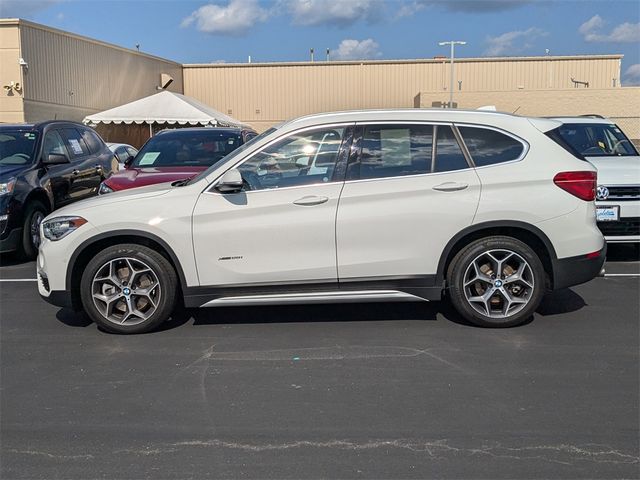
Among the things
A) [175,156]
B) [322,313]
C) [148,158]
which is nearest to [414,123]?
[322,313]

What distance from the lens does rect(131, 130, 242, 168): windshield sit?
898cm

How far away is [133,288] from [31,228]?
164 inches

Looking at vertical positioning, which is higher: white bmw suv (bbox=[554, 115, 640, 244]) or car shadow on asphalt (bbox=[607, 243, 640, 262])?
white bmw suv (bbox=[554, 115, 640, 244])

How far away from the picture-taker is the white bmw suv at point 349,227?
5.29 meters

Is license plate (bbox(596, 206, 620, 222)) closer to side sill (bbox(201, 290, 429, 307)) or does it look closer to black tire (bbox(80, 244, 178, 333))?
side sill (bbox(201, 290, 429, 307))

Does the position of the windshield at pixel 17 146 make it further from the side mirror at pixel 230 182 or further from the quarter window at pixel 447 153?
the quarter window at pixel 447 153

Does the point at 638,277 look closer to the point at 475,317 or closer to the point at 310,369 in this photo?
the point at 475,317

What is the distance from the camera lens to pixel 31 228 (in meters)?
8.83

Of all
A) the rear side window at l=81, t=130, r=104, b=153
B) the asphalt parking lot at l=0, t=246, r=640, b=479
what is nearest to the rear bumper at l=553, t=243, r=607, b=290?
the asphalt parking lot at l=0, t=246, r=640, b=479

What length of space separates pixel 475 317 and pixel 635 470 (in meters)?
2.26

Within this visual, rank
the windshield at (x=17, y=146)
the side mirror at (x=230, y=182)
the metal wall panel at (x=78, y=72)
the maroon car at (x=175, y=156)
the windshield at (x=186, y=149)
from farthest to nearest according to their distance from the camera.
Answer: the metal wall panel at (x=78, y=72)
the windshield at (x=17, y=146)
the windshield at (x=186, y=149)
the maroon car at (x=175, y=156)
the side mirror at (x=230, y=182)

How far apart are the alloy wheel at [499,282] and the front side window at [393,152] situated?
0.92 m

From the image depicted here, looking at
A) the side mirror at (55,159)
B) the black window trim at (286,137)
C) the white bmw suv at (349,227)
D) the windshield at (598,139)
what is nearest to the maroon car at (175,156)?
the side mirror at (55,159)

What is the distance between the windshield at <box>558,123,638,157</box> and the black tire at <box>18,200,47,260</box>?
7267mm
